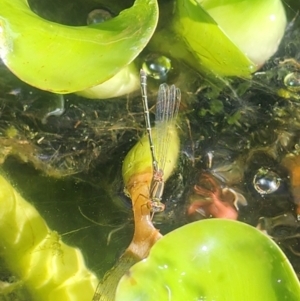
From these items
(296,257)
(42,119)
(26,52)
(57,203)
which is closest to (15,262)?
(57,203)

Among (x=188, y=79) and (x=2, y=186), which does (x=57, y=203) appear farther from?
(x=188, y=79)

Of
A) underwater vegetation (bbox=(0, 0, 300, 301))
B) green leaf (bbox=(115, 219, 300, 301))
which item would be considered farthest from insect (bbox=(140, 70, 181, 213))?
green leaf (bbox=(115, 219, 300, 301))

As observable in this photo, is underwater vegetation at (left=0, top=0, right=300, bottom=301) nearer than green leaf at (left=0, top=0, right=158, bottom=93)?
No

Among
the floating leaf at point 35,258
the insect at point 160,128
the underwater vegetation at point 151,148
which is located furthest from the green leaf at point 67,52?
the floating leaf at point 35,258

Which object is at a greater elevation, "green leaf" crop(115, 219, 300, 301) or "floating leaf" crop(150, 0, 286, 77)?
"floating leaf" crop(150, 0, 286, 77)

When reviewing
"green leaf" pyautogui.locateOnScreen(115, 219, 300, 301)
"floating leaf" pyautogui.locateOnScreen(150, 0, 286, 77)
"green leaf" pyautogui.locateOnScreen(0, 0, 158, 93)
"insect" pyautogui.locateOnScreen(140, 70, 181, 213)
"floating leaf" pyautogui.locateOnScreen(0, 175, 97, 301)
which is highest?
"green leaf" pyautogui.locateOnScreen(0, 0, 158, 93)

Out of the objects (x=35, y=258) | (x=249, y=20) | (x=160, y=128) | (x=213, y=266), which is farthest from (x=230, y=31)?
(x=35, y=258)

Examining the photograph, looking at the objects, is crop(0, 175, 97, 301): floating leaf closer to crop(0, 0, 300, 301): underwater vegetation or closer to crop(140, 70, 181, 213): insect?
crop(0, 0, 300, 301): underwater vegetation
